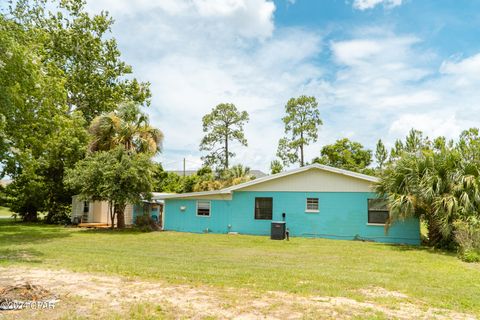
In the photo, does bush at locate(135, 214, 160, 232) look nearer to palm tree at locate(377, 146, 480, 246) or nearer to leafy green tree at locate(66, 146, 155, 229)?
leafy green tree at locate(66, 146, 155, 229)

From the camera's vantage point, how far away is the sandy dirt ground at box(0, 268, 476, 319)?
196 inches

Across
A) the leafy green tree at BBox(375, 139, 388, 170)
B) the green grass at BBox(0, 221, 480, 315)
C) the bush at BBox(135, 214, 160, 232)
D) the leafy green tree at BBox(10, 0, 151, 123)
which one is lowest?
the green grass at BBox(0, 221, 480, 315)

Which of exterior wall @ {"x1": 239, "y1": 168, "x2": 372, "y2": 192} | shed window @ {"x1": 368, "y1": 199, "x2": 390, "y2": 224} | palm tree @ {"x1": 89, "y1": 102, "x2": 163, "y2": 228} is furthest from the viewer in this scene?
palm tree @ {"x1": 89, "y1": 102, "x2": 163, "y2": 228}

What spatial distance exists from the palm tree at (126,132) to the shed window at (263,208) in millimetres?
7600

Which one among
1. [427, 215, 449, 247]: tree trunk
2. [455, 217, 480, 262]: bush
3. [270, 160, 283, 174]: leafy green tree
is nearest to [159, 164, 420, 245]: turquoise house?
[427, 215, 449, 247]: tree trunk

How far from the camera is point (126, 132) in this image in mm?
21641

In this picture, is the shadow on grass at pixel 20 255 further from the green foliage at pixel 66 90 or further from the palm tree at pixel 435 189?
the palm tree at pixel 435 189

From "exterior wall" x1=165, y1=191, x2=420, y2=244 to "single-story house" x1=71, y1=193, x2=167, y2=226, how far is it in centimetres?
438

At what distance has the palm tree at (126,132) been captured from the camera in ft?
71.7

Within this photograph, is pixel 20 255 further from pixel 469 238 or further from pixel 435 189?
pixel 435 189

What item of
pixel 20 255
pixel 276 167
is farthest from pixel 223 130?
pixel 20 255

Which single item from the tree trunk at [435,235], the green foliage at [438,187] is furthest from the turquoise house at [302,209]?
the green foliage at [438,187]

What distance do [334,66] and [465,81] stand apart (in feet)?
20.4

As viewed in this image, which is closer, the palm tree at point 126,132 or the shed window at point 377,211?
the shed window at point 377,211
